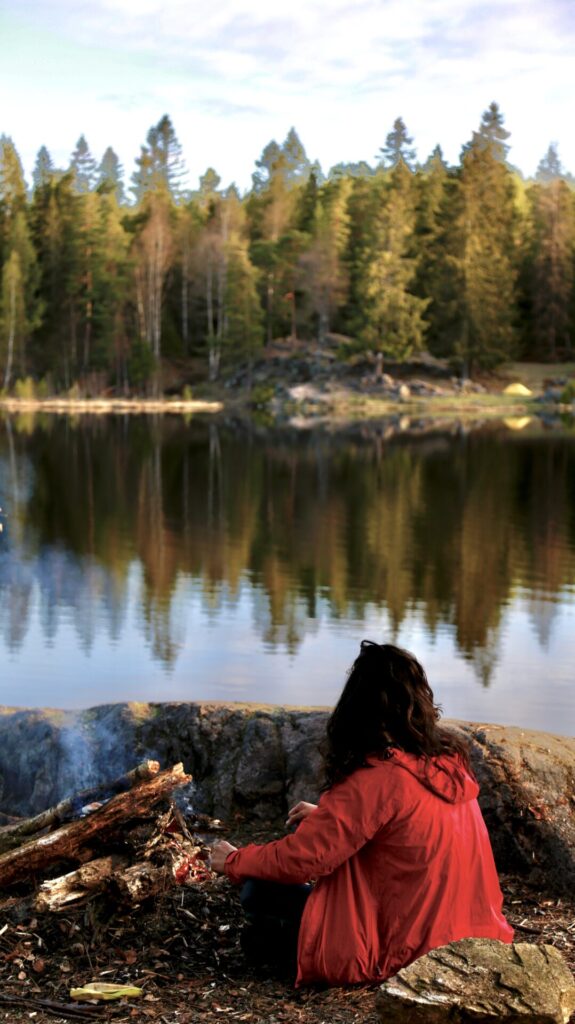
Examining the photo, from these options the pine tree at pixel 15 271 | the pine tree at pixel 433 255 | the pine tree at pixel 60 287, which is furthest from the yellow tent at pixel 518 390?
the pine tree at pixel 15 271

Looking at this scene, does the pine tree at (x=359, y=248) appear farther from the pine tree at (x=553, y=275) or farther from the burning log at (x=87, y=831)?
the burning log at (x=87, y=831)

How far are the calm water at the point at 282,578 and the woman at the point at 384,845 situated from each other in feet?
16.4

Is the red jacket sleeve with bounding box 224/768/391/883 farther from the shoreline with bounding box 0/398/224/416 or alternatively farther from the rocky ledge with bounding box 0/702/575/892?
the shoreline with bounding box 0/398/224/416

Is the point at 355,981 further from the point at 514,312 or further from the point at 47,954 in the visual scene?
the point at 514,312

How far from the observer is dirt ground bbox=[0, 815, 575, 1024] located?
3.12 m

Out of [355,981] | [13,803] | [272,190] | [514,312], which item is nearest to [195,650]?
[13,803]

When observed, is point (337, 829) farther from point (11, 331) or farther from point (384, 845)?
point (11, 331)

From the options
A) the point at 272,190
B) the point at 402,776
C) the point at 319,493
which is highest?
the point at 272,190

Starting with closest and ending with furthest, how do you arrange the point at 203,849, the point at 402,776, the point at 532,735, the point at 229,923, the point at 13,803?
the point at 402,776 < the point at 229,923 < the point at 203,849 < the point at 532,735 < the point at 13,803

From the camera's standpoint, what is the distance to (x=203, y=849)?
13.6 feet

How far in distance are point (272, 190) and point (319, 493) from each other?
45012 mm

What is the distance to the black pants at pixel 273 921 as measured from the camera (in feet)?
10.8

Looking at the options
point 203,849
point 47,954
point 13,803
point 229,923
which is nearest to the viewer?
point 47,954

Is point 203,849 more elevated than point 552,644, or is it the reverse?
point 203,849
